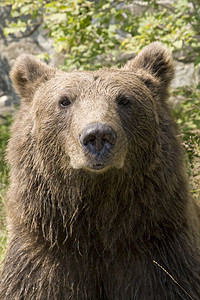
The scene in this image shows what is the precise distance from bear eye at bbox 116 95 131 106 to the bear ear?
64 centimetres

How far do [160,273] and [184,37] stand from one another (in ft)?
11.8

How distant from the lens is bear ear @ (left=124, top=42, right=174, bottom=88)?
4.34 m

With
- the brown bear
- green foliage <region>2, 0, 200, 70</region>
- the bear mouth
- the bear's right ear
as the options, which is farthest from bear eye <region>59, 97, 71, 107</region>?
green foliage <region>2, 0, 200, 70</region>

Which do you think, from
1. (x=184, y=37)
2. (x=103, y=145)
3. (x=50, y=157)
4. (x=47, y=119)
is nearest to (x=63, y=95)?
(x=47, y=119)

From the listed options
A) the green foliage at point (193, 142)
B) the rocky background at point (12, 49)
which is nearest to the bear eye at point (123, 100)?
the green foliage at point (193, 142)

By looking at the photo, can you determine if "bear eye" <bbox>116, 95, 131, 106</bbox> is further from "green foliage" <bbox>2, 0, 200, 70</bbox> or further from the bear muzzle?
"green foliage" <bbox>2, 0, 200, 70</bbox>

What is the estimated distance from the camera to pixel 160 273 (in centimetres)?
382

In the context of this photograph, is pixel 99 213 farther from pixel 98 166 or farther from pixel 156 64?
pixel 156 64

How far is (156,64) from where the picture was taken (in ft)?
14.3

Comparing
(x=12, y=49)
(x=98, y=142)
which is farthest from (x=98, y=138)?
(x=12, y=49)

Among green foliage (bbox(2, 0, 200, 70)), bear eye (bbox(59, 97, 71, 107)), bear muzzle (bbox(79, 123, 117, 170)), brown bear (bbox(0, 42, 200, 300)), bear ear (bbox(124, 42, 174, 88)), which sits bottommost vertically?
brown bear (bbox(0, 42, 200, 300))

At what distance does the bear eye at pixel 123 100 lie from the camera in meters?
3.76

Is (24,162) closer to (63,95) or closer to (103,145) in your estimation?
(63,95)

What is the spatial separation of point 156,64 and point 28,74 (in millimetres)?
1146
